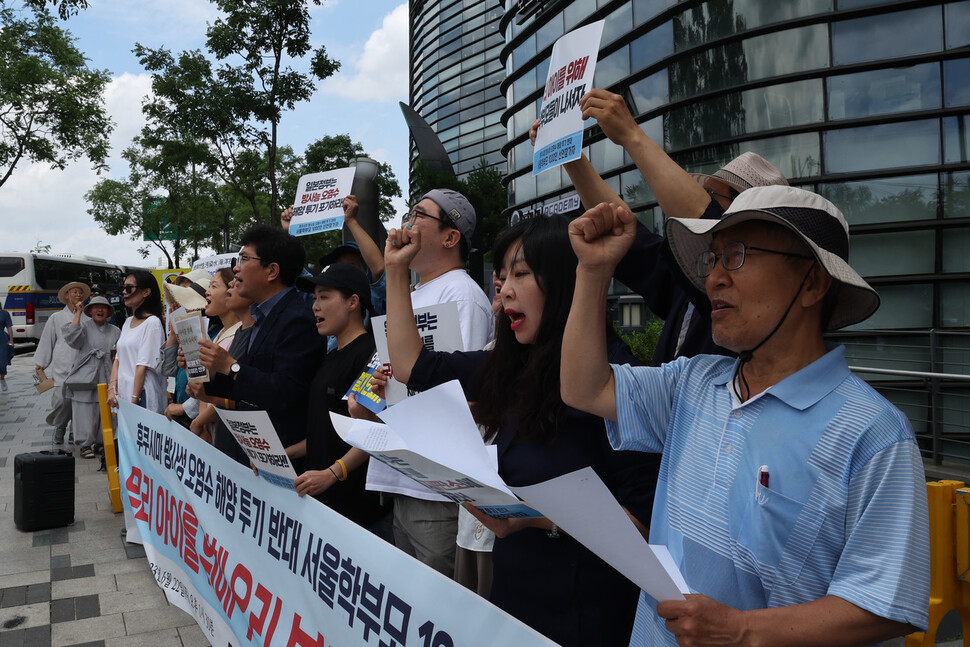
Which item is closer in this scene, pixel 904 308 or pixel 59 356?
pixel 59 356

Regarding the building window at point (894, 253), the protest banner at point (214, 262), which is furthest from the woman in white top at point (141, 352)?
the building window at point (894, 253)

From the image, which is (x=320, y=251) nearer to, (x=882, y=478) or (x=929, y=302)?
(x=929, y=302)

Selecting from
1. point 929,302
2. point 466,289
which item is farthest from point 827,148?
point 466,289

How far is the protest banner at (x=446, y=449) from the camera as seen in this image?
4.89 feet

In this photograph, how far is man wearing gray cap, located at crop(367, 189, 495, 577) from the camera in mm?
2789

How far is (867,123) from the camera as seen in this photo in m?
11.0

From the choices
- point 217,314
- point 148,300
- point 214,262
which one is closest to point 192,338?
point 217,314

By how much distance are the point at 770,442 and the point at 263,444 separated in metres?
1.93

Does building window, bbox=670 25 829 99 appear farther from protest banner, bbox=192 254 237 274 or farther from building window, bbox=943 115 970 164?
protest banner, bbox=192 254 237 274

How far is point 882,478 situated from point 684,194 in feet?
3.37

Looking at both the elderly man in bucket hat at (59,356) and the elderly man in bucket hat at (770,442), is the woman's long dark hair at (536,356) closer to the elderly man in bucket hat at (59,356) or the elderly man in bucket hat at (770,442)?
the elderly man in bucket hat at (770,442)

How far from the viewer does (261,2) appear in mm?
11664

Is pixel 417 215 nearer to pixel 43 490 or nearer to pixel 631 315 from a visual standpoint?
pixel 43 490

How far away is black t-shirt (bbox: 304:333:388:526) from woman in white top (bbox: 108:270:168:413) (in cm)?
349
